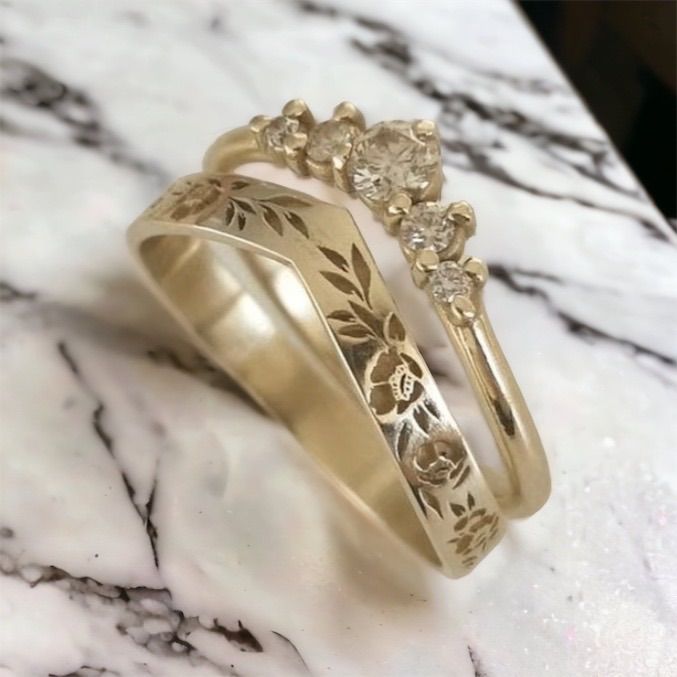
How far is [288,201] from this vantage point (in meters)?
0.40

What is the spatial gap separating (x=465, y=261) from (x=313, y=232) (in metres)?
0.06

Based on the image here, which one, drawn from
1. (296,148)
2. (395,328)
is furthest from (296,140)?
(395,328)

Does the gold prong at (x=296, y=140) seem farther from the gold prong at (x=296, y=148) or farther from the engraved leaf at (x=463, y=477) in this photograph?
the engraved leaf at (x=463, y=477)

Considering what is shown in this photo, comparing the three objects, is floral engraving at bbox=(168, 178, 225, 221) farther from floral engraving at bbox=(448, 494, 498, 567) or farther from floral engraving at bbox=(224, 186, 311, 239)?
floral engraving at bbox=(448, 494, 498, 567)

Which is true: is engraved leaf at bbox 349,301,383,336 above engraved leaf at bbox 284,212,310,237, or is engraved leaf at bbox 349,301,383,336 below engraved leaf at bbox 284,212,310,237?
below

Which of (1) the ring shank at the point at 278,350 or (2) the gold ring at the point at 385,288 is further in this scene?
(1) the ring shank at the point at 278,350

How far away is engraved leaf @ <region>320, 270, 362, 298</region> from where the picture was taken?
0.38m

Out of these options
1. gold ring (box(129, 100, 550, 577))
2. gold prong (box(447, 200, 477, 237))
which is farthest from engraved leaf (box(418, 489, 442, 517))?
gold prong (box(447, 200, 477, 237))

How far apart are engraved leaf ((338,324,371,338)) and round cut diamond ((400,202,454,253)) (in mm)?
41

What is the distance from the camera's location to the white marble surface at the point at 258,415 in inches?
16.1

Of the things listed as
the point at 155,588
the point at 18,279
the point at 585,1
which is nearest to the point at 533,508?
the point at 155,588

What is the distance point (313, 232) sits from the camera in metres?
0.39

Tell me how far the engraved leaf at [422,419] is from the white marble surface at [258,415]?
10cm

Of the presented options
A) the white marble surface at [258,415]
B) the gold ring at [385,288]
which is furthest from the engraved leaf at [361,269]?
the white marble surface at [258,415]
